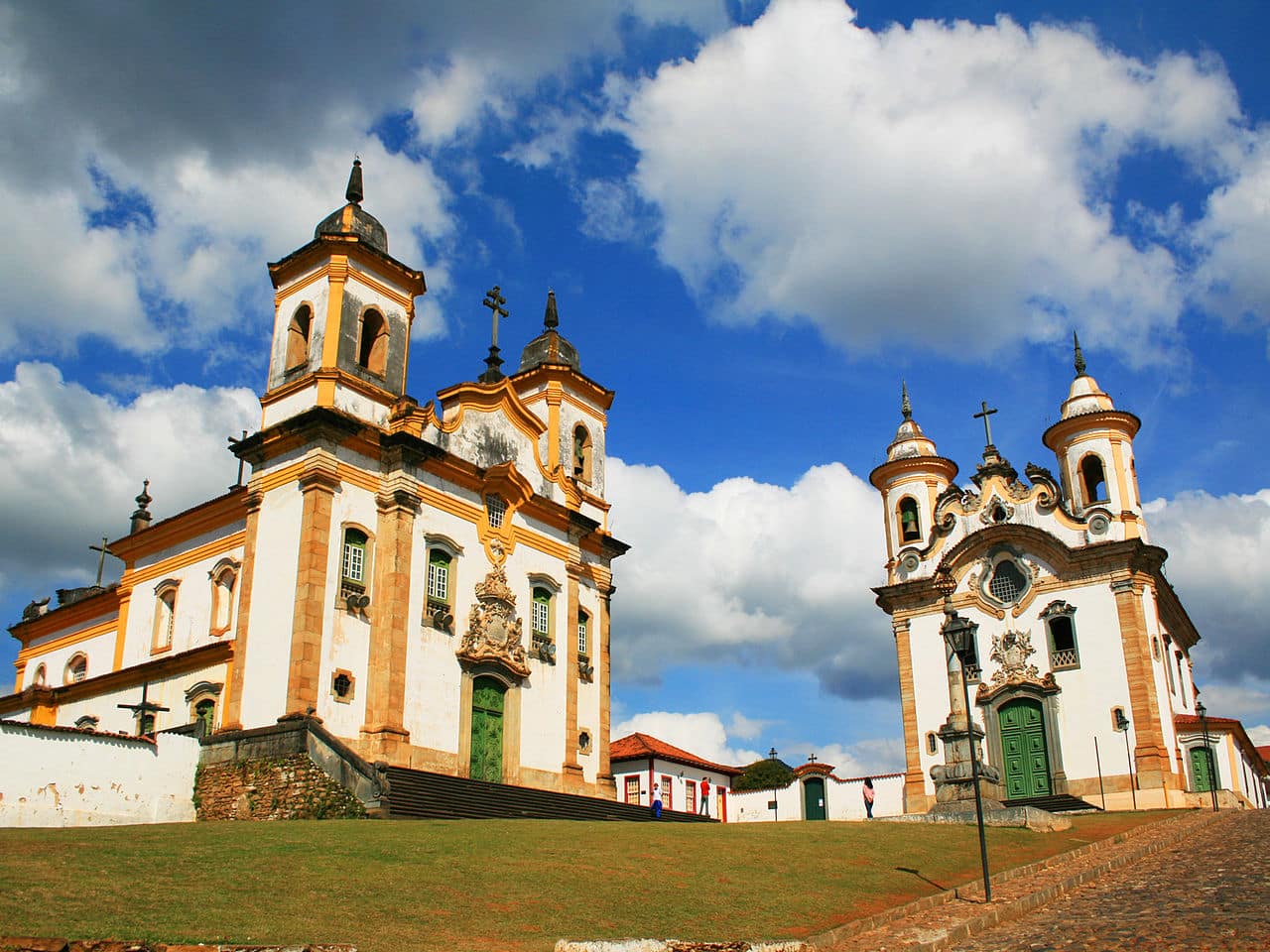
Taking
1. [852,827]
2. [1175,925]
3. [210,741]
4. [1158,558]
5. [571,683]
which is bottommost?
[1175,925]

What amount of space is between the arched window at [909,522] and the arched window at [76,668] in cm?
2863

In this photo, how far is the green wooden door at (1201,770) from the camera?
119 ft

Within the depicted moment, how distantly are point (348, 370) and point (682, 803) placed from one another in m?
25.4

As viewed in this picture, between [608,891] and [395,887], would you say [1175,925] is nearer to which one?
[608,891]

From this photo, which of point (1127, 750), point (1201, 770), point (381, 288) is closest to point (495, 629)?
point (381, 288)

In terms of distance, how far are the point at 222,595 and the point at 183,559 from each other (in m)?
2.52

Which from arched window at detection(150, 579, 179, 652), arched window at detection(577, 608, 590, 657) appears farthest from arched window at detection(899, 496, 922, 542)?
arched window at detection(150, 579, 179, 652)

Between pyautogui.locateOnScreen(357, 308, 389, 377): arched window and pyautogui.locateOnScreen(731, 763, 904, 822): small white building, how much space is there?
76.0 feet

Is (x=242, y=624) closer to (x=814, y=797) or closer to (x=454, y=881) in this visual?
(x=454, y=881)

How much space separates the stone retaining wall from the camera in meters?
21.5

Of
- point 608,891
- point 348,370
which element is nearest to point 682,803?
point 348,370

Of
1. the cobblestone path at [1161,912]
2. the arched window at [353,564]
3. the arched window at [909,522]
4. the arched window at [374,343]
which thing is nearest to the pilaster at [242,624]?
the arched window at [353,564]

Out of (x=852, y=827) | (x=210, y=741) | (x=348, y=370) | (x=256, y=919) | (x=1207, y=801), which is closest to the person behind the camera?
(x=256, y=919)

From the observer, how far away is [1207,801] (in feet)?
112
